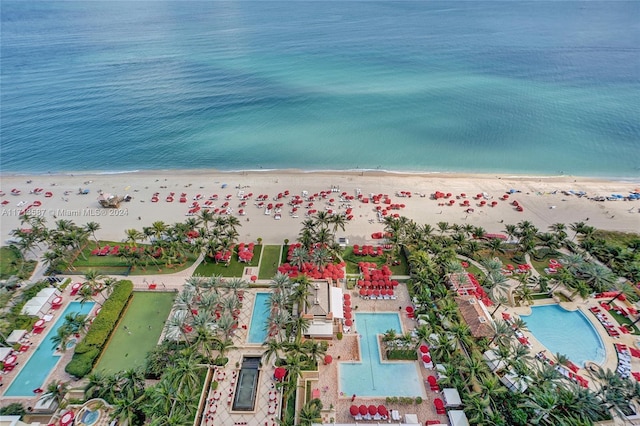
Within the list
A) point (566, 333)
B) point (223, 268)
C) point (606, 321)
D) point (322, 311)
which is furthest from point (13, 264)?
point (606, 321)

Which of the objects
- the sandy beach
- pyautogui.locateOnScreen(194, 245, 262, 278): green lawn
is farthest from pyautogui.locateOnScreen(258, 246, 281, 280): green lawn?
the sandy beach

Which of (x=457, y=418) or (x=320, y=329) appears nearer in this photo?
(x=457, y=418)

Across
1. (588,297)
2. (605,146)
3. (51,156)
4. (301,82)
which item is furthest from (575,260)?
(51,156)

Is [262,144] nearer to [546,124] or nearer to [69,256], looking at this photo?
[69,256]

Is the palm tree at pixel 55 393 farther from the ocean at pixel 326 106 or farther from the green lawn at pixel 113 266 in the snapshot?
the ocean at pixel 326 106

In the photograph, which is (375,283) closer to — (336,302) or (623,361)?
(336,302)

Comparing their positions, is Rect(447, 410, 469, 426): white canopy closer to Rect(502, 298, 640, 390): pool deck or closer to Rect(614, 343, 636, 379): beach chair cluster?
Rect(502, 298, 640, 390): pool deck
